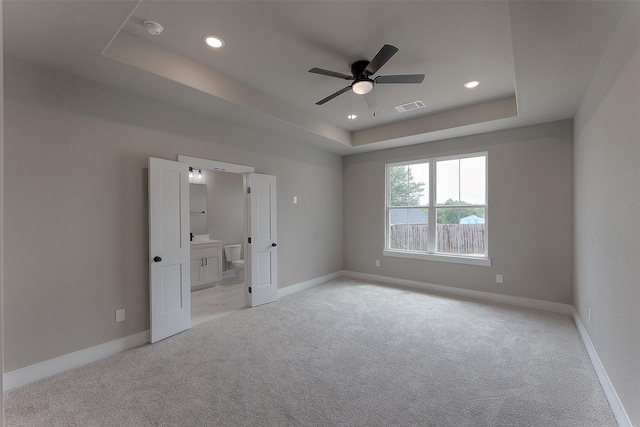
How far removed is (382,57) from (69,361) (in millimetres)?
3868

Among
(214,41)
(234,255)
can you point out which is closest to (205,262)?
(234,255)

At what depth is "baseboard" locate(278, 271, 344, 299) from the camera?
4943mm

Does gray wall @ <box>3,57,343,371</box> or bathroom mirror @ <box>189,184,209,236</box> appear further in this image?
bathroom mirror @ <box>189,184,209,236</box>

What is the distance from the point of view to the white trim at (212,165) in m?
3.67

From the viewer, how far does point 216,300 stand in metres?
4.75

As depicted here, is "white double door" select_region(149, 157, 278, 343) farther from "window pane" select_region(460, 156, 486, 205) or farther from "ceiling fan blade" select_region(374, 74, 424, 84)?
"window pane" select_region(460, 156, 486, 205)

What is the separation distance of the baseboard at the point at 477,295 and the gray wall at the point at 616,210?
108 cm

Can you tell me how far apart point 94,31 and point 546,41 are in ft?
11.0

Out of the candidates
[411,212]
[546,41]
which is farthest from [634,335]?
[411,212]

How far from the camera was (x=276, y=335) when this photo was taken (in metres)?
3.41

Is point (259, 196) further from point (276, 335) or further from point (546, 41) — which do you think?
point (546, 41)

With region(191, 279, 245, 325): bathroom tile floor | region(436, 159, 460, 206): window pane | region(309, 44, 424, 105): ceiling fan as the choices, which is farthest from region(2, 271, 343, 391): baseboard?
region(436, 159, 460, 206): window pane

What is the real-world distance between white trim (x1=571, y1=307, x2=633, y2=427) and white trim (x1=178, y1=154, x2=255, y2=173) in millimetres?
4306

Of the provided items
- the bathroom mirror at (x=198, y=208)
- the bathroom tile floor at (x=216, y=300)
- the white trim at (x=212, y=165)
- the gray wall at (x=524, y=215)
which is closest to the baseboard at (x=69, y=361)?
the bathroom tile floor at (x=216, y=300)
